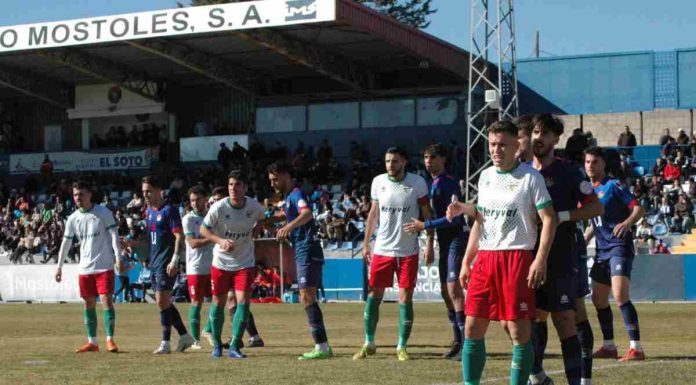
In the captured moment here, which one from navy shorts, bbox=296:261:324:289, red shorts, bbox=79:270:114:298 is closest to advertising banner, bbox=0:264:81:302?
red shorts, bbox=79:270:114:298

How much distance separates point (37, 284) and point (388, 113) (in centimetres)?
1569

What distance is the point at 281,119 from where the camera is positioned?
51719 millimetres

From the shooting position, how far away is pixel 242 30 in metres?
43.4

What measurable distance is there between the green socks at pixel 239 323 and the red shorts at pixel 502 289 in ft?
19.0

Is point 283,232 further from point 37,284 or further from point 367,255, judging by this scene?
point 37,284

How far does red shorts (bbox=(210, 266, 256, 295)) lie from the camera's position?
15.0 meters

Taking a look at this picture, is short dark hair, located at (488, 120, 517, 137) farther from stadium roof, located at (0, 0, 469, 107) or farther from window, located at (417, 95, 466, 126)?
window, located at (417, 95, 466, 126)

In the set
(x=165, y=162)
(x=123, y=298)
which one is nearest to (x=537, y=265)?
(x=123, y=298)

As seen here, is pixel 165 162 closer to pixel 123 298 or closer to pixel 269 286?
pixel 123 298

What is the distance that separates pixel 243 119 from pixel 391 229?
41.6 meters

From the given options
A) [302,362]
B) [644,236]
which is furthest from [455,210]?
[644,236]

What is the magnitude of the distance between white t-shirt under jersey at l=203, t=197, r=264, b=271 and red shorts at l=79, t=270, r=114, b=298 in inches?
83.0

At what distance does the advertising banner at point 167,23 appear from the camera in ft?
136

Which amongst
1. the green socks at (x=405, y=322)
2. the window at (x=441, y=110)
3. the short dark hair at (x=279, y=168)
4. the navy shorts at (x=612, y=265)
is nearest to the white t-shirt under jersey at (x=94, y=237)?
the short dark hair at (x=279, y=168)
